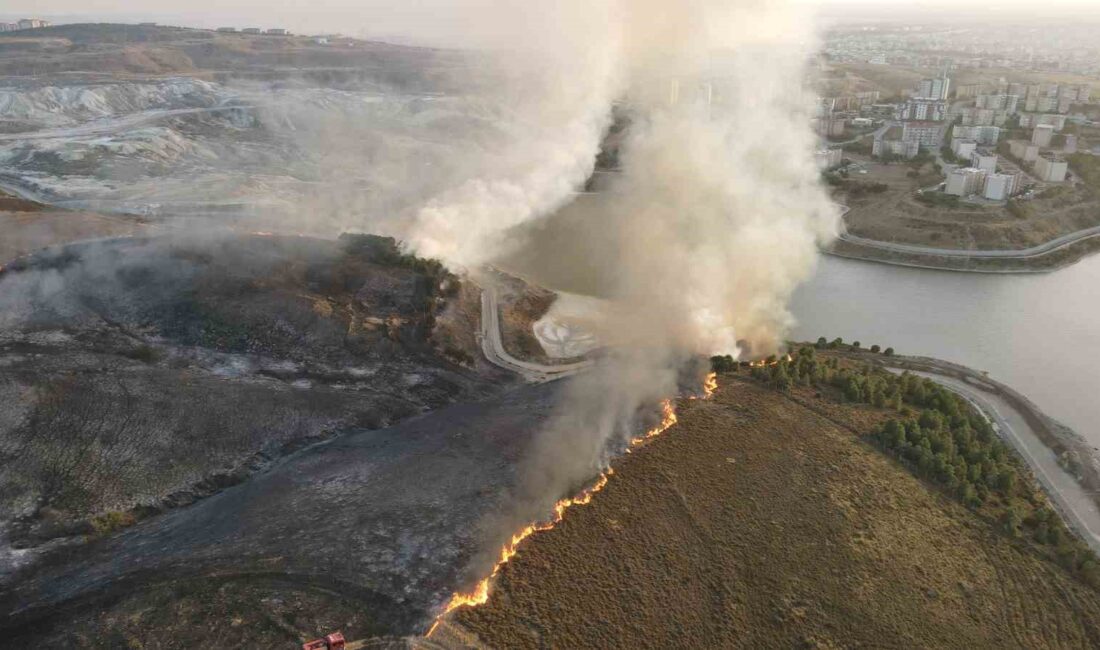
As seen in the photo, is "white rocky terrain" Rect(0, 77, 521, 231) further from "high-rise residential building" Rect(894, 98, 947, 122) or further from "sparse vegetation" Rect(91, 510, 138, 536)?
"high-rise residential building" Rect(894, 98, 947, 122)

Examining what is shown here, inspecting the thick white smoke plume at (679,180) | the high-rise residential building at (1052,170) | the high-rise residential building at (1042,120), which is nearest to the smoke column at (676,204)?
the thick white smoke plume at (679,180)

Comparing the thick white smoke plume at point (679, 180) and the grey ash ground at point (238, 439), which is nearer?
the grey ash ground at point (238, 439)

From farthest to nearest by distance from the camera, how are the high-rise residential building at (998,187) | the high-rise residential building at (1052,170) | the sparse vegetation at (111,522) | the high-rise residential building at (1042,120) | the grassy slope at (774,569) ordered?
1. the high-rise residential building at (1042,120)
2. the high-rise residential building at (1052,170)
3. the high-rise residential building at (998,187)
4. the sparse vegetation at (111,522)
5. the grassy slope at (774,569)

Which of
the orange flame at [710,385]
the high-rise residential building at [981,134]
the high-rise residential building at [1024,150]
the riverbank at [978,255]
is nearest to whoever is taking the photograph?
the orange flame at [710,385]

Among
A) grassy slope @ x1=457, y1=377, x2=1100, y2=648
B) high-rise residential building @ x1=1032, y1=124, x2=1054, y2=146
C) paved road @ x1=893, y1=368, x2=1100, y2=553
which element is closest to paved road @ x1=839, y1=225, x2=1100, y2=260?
high-rise residential building @ x1=1032, y1=124, x2=1054, y2=146

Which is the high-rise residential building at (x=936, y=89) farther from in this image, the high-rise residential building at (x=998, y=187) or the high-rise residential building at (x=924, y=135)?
the high-rise residential building at (x=998, y=187)

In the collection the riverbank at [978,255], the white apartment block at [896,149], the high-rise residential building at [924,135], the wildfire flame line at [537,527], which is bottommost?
the riverbank at [978,255]

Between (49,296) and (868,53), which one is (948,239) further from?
(868,53)
